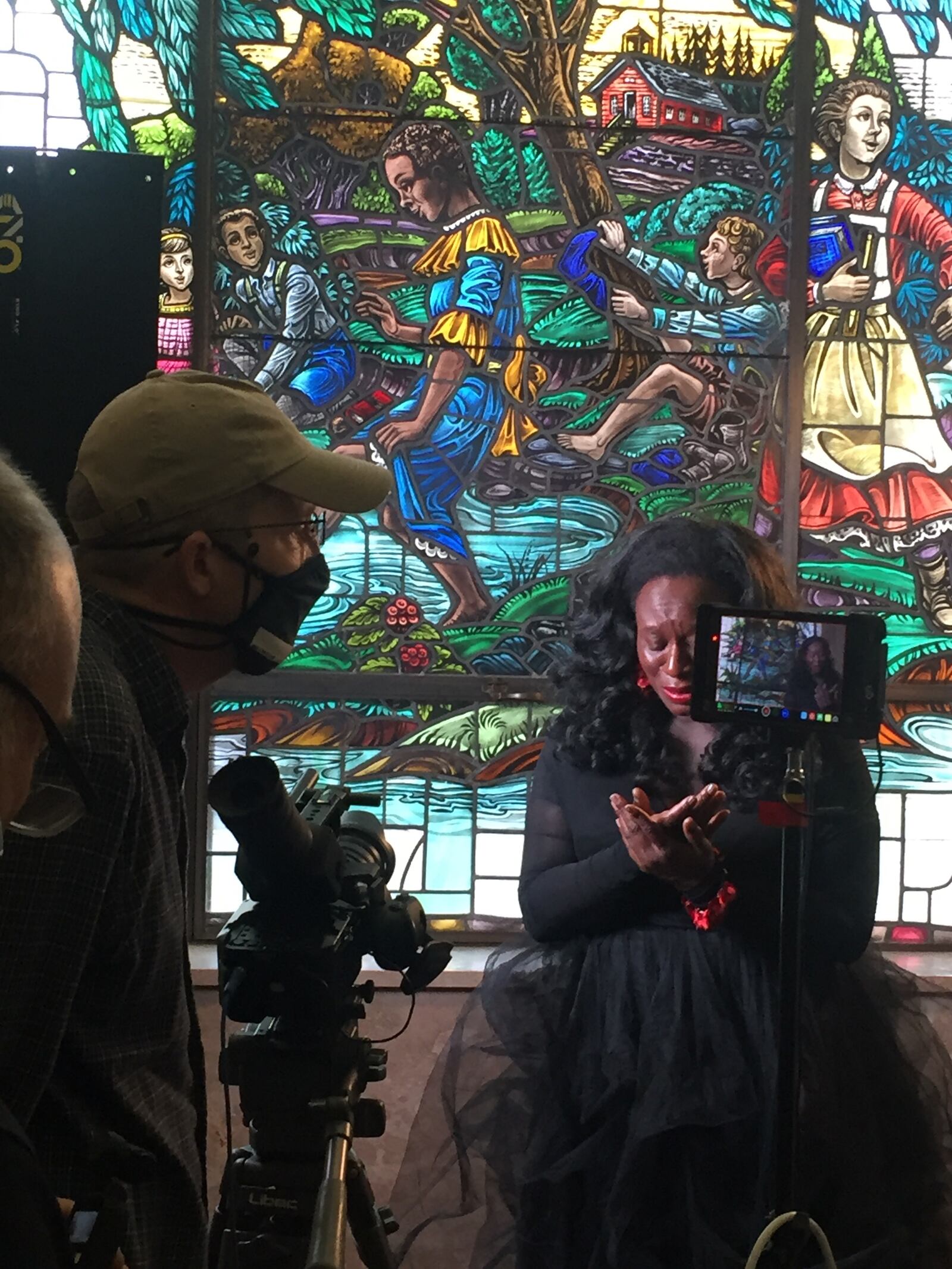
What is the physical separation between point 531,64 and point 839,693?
2024 mm

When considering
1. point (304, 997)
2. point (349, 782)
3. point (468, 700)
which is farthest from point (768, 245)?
point (304, 997)

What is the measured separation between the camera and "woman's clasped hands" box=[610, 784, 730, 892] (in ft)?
5.56

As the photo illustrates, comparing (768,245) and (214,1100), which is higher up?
(768,245)

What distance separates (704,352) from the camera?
10.2 feet

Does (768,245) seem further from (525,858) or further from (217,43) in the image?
(525,858)

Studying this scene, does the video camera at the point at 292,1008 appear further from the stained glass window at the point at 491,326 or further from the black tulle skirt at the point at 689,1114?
the stained glass window at the point at 491,326

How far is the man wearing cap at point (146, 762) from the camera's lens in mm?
1061

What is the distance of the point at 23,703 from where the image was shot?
0.71 metres

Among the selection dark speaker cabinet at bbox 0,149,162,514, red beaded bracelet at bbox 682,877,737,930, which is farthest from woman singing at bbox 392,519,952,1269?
dark speaker cabinet at bbox 0,149,162,514

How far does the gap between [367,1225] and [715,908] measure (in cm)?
70

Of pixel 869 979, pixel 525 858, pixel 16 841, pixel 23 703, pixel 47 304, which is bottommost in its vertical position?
pixel 869 979

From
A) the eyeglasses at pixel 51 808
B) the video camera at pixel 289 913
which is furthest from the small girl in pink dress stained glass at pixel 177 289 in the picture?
the eyeglasses at pixel 51 808

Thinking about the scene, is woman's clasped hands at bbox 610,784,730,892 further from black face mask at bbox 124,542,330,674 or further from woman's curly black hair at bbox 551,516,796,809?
black face mask at bbox 124,542,330,674

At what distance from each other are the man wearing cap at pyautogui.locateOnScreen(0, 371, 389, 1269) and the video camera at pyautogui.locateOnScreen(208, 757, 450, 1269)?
0.16 feet
